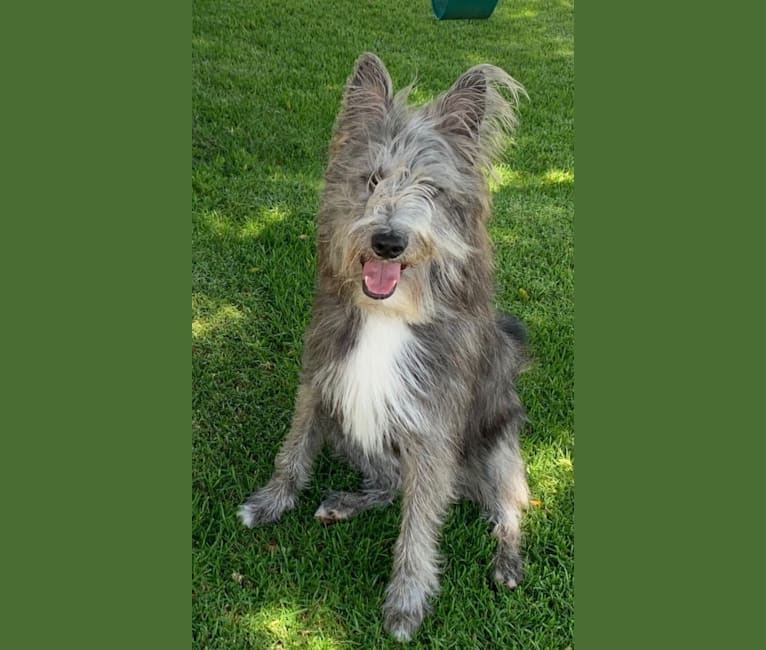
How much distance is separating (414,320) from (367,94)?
0.92 metres

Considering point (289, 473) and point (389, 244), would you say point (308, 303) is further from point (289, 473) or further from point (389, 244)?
point (389, 244)

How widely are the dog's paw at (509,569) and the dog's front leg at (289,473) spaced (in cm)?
106

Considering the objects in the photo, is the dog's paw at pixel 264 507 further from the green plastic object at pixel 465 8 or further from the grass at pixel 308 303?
the green plastic object at pixel 465 8

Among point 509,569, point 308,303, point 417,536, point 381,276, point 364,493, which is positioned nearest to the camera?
point 381,276

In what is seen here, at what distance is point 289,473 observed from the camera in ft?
11.9

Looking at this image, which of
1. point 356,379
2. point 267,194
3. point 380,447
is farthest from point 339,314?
point 267,194

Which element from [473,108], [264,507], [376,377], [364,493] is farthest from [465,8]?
[264,507]

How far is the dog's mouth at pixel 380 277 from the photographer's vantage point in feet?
8.64

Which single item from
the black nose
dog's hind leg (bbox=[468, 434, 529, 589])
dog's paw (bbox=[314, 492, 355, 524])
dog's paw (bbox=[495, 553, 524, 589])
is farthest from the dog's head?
dog's paw (bbox=[495, 553, 524, 589])

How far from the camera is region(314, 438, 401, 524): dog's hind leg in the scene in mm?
3598

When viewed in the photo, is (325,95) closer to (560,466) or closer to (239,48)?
(239,48)

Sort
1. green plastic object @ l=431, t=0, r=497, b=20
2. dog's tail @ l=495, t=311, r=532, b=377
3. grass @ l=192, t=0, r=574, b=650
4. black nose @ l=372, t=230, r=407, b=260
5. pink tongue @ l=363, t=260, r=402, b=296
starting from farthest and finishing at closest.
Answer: dog's tail @ l=495, t=311, r=532, b=377
green plastic object @ l=431, t=0, r=497, b=20
grass @ l=192, t=0, r=574, b=650
pink tongue @ l=363, t=260, r=402, b=296
black nose @ l=372, t=230, r=407, b=260

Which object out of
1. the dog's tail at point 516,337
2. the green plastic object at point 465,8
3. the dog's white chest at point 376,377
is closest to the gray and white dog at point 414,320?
the dog's white chest at point 376,377

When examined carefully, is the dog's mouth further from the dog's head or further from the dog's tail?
the dog's tail
